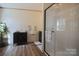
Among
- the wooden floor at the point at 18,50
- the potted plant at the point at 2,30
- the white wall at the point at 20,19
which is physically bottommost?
the wooden floor at the point at 18,50

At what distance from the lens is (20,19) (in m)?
2.00

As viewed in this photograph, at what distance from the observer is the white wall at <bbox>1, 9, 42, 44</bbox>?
6.41ft

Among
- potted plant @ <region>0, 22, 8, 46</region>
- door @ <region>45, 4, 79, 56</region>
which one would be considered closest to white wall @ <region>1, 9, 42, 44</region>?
potted plant @ <region>0, 22, 8, 46</region>

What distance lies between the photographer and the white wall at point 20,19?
76.9 inches

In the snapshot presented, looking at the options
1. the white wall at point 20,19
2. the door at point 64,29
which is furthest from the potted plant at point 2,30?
the door at point 64,29

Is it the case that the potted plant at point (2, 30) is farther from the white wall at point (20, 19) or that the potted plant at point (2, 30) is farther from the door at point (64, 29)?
the door at point (64, 29)

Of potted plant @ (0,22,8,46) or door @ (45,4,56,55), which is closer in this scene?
potted plant @ (0,22,8,46)

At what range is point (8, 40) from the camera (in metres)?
2.04

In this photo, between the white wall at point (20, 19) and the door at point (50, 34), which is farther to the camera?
the door at point (50, 34)

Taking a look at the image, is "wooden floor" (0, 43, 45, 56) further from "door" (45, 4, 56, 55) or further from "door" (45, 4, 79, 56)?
"door" (45, 4, 56, 55)

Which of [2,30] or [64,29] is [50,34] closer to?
[64,29]

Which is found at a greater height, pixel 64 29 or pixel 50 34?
pixel 64 29

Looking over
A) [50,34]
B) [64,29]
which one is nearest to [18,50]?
[64,29]

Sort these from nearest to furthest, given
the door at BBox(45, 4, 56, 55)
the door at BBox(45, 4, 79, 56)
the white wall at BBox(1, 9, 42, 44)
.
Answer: the door at BBox(45, 4, 79, 56), the white wall at BBox(1, 9, 42, 44), the door at BBox(45, 4, 56, 55)
